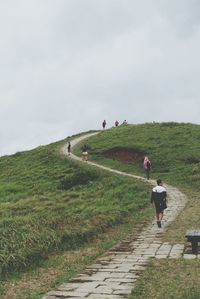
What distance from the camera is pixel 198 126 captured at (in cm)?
6247

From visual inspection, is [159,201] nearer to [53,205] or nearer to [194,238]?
[194,238]

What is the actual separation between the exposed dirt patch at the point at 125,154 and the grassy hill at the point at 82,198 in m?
0.04

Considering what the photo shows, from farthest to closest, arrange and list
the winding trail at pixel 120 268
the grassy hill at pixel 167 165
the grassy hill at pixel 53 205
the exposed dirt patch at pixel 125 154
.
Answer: the exposed dirt patch at pixel 125 154, the grassy hill at pixel 53 205, the grassy hill at pixel 167 165, the winding trail at pixel 120 268

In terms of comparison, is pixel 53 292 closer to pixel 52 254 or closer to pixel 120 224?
pixel 52 254

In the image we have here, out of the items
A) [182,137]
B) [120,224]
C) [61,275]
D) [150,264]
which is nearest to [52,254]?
[61,275]

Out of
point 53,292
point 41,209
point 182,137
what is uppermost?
point 182,137

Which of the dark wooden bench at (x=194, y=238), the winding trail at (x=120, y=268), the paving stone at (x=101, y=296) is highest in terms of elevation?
the dark wooden bench at (x=194, y=238)

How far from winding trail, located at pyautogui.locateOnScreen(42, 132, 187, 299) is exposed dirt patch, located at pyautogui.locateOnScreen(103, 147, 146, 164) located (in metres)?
27.3

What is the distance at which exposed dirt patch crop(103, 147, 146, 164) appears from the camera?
47856mm

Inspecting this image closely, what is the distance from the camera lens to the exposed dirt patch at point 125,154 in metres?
47.9

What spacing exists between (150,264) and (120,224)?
8237 mm

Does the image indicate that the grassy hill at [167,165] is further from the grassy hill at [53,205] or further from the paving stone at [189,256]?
the grassy hill at [53,205]

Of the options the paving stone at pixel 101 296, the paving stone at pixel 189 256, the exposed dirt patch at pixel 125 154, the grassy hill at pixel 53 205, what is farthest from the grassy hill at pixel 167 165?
the grassy hill at pixel 53 205

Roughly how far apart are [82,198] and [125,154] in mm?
16890
